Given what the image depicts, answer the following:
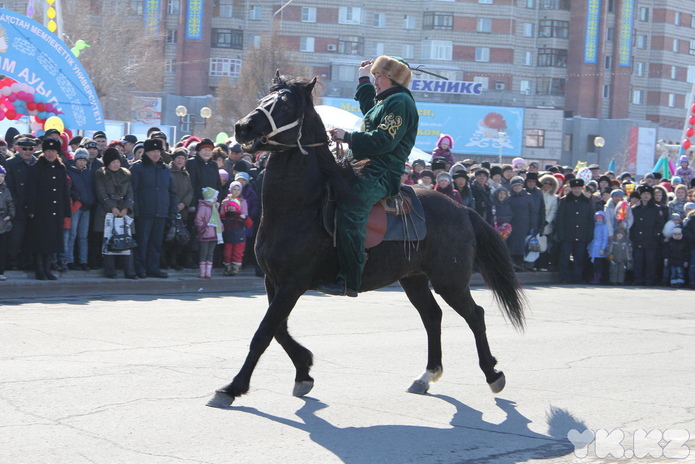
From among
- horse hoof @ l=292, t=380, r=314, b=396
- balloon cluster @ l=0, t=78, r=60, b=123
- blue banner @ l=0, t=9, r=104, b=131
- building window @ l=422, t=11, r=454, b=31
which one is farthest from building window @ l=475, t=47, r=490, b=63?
horse hoof @ l=292, t=380, r=314, b=396

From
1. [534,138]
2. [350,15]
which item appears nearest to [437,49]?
[350,15]

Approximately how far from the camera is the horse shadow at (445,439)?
5.57 meters

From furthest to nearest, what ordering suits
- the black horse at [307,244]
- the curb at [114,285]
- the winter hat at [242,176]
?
the winter hat at [242,176], the curb at [114,285], the black horse at [307,244]

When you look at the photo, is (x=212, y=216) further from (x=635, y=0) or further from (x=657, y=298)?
(x=635, y=0)

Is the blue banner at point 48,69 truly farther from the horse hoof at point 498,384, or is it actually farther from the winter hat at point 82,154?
the horse hoof at point 498,384

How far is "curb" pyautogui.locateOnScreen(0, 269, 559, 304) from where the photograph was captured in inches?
513

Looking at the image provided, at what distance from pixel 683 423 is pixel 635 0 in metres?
78.9

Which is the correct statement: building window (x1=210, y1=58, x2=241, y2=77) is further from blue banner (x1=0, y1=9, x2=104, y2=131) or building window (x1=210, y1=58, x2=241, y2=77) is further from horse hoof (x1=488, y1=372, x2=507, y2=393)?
horse hoof (x1=488, y1=372, x2=507, y2=393)

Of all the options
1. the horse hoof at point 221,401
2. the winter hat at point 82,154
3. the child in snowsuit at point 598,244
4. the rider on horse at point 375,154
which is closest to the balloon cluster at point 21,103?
the winter hat at point 82,154

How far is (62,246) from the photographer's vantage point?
13719mm

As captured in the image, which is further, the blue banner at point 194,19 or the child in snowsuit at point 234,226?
the blue banner at point 194,19

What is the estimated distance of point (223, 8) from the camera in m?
75.8

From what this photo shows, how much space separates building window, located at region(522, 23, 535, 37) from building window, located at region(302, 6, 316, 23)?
58.4 ft

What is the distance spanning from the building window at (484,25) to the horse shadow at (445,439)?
242ft
